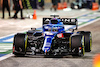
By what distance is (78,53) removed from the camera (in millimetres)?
8656

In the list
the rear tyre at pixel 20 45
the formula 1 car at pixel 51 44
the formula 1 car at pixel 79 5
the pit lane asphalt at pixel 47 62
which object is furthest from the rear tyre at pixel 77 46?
the formula 1 car at pixel 79 5

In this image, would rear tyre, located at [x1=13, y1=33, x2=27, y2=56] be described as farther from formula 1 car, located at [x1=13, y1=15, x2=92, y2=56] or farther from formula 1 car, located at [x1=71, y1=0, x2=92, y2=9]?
formula 1 car, located at [x1=71, y1=0, x2=92, y2=9]

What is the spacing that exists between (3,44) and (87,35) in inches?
143

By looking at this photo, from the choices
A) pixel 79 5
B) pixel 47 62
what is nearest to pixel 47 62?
pixel 47 62

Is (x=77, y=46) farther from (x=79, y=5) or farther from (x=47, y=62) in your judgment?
(x=79, y=5)

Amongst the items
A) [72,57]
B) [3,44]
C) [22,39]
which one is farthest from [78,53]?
[3,44]

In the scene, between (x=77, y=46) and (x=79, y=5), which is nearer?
(x=77, y=46)

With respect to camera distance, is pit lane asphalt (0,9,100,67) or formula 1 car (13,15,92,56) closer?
pit lane asphalt (0,9,100,67)

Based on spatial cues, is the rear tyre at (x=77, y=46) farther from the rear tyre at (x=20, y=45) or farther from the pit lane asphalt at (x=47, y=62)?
the rear tyre at (x=20, y=45)

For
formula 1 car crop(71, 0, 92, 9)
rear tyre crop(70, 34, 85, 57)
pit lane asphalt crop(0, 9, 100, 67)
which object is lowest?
pit lane asphalt crop(0, 9, 100, 67)

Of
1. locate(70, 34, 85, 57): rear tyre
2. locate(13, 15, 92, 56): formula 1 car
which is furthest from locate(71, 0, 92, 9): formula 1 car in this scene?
locate(70, 34, 85, 57): rear tyre

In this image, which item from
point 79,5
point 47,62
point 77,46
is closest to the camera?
point 47,62

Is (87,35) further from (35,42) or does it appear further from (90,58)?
(35,42)

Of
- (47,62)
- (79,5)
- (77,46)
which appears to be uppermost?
(79,5)
